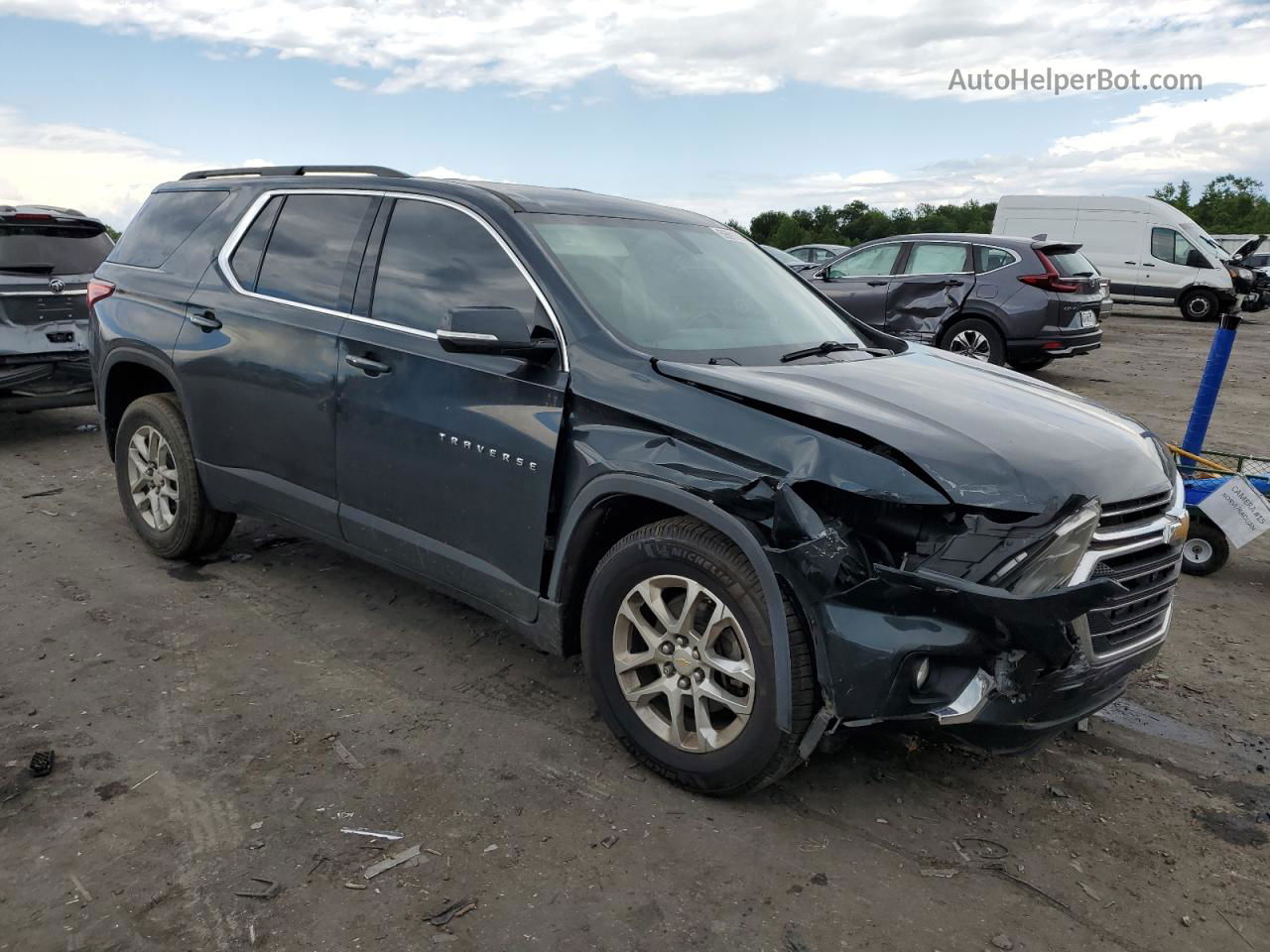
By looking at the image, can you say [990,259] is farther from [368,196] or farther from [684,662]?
[684,662]

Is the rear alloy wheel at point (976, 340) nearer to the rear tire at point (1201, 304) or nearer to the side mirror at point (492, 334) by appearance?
the side mirror at point (492, 334)

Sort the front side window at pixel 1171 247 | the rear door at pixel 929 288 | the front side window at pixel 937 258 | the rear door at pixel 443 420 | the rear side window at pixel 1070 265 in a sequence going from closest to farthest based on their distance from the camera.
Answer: the rear door at pixel 443 420
the rear side window at pixel 1070 265
the rear door at pixel 929 288
the front side window at pixel 937 258
the front side window at pixel 1171 247

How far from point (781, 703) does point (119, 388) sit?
4152mm

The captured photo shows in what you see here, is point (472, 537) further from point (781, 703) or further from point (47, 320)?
point (47, 320)

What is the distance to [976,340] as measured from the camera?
11547mm

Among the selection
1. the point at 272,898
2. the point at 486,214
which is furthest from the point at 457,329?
the point at 272,898

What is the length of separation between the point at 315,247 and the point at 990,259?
9.32 m

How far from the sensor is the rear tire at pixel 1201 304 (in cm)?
2119

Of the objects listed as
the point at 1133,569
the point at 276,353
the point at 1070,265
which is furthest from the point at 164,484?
the point at 1070,265

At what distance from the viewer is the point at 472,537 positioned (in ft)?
11.8

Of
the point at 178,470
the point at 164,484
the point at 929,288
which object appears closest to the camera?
the point at 178,470

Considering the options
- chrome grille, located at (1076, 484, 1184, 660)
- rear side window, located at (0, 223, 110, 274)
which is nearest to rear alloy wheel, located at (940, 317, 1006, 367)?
chrome grille, located at (1076, 484, 1184, 660)

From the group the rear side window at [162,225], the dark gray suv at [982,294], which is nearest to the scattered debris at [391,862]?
the rear side window at [162,225]

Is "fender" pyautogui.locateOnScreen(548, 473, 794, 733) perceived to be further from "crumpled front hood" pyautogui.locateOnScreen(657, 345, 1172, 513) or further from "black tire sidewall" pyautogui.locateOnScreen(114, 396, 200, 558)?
"black tire sidewall" pyautogui.locateOnScreen(114, 396, 200, 558)
